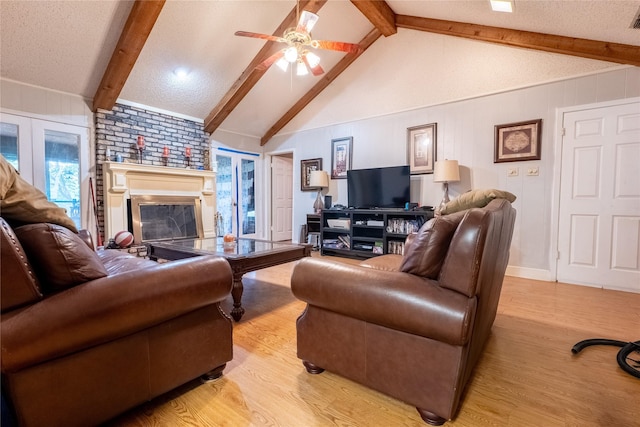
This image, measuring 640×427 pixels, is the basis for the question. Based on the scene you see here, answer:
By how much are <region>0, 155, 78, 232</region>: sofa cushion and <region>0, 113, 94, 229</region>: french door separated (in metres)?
3.30

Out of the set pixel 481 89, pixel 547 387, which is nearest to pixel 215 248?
pixel 547 387

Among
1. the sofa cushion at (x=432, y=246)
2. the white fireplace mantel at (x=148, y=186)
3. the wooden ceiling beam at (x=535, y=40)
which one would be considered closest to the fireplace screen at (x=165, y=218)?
the white fireplace mantel at (x=148, y=186)

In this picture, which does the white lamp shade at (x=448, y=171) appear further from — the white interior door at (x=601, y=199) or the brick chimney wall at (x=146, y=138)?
the brick chimney wall at (x=146, y=138)

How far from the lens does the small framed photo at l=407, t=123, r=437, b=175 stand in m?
4.30

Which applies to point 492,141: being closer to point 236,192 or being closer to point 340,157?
point 340,157

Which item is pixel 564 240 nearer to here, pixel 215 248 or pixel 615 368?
pixel 615 368

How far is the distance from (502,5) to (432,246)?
2.96 meters

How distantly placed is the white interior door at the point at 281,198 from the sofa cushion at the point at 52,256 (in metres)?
Result: 5.48

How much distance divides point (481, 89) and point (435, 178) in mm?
1316

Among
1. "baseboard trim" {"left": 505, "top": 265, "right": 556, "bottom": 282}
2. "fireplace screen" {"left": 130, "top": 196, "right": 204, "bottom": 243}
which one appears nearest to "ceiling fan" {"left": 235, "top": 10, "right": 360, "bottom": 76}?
"fireplace screen" {"left": 130, "top": 196, "right": 204, "bottom": 243}

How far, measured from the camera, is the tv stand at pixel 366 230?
430 centimetres

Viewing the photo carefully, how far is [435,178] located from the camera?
3.98 metres

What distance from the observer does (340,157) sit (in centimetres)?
527

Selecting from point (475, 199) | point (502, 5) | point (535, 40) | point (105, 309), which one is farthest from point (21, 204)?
point (535, 40)
